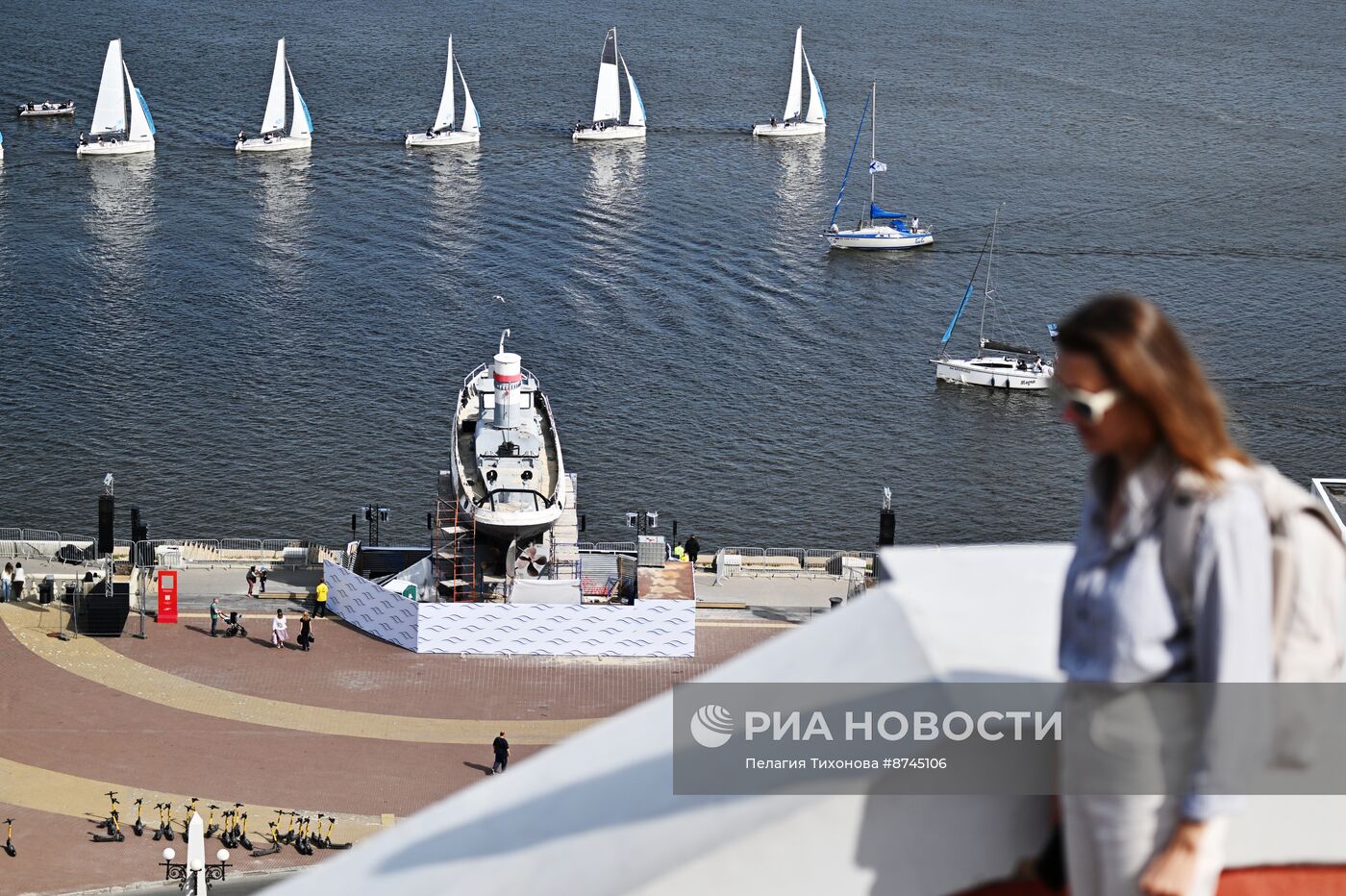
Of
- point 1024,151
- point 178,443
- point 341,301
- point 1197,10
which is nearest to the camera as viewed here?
point 178,443

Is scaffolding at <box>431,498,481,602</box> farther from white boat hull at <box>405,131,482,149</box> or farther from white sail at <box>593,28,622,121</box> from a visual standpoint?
white sail at <box>593,28,622,121</box>

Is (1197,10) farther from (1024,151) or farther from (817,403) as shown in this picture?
(817,403)

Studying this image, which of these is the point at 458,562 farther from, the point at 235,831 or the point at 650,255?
the point at 650,255

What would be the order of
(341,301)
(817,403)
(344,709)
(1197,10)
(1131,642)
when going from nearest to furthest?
(1131,642)
(344,709)
(817,403)
(341,301)
(1197,10)

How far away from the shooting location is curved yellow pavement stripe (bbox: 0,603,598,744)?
32.4 meters

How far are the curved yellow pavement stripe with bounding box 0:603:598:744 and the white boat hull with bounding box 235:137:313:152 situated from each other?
181ft

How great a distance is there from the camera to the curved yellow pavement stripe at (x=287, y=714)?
106ft

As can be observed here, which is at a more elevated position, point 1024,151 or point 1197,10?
point 1197,10

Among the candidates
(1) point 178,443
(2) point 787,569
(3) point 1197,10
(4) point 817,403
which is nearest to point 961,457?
(4) point 817,403

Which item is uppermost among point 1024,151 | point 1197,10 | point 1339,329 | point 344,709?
point 1197,10

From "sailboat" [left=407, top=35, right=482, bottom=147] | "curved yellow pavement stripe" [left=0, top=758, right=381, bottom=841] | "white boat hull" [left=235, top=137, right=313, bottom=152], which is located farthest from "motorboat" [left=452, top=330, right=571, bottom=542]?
"white boat hull" [left=235, top=137, right=313, bottom=152]

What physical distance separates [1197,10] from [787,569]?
9201 cm

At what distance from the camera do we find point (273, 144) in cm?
8650

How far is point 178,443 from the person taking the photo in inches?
2085
